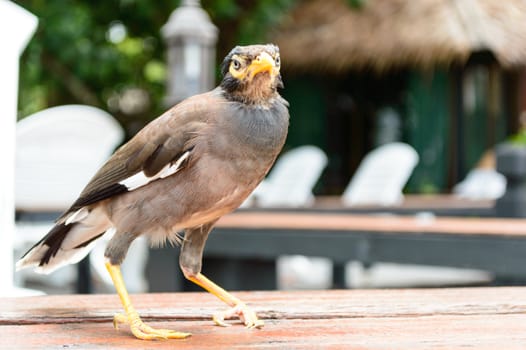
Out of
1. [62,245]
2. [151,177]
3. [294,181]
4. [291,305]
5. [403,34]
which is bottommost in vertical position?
[294,181]

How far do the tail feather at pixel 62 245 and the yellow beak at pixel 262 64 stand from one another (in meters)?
0.59

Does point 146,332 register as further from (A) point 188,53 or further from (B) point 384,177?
(B) point 384,177


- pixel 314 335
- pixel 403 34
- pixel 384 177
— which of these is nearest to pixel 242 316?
pixel 314 335

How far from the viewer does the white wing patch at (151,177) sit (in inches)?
71.8

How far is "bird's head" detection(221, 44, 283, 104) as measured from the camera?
175 centimetres

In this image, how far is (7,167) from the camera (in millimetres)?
2465

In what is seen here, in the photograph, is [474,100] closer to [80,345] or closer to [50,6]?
[50,6]

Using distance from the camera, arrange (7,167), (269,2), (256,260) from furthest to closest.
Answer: (269,2) < (256,260) < (7,167)

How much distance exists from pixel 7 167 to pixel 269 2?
26.5 ft

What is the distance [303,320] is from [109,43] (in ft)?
28.6

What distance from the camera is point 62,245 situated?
214 cm

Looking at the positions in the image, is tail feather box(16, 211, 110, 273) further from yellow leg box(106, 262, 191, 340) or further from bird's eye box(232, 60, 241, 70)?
bird's eye box(232, 60, 241, 70)

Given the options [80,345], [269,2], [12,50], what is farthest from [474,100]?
[80,345]

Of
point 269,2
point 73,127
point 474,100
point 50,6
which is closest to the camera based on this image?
point 73,127
